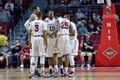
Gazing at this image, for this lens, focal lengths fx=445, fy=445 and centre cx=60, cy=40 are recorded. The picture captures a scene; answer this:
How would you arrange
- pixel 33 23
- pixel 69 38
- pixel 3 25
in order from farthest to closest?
pixel 3 25
pixel 69 38
pixel 33 23

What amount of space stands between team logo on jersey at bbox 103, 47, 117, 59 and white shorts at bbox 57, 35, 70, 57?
7.92 meters

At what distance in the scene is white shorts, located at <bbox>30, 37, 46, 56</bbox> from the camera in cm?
1508

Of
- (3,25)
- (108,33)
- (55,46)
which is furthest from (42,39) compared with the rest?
(3,25)

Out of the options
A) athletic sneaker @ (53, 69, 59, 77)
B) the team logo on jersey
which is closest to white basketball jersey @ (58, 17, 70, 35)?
athletic sneaker @ (53, 69, 59, 77)

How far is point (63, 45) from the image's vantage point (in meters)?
15.6

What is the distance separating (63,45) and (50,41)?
50cm

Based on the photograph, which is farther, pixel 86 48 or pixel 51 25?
pixel 86 48

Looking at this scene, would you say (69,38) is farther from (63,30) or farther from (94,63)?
(94,63)

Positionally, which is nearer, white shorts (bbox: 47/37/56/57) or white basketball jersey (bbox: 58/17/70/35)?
white basketball jersey (bbox: 58/17/70/35)

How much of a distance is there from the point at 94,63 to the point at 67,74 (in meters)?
9.35

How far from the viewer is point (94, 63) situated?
24.7m

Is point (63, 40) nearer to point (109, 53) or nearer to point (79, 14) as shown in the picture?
point (109, 53)

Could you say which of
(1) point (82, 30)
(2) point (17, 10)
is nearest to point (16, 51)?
(1) point (82, 30)

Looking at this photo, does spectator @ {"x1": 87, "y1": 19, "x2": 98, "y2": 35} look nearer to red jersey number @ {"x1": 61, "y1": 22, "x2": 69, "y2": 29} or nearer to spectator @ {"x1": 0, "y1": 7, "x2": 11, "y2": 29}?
spectator @ {"x1": 0, "y1": 7, "x2": 11, "y2": 29}
